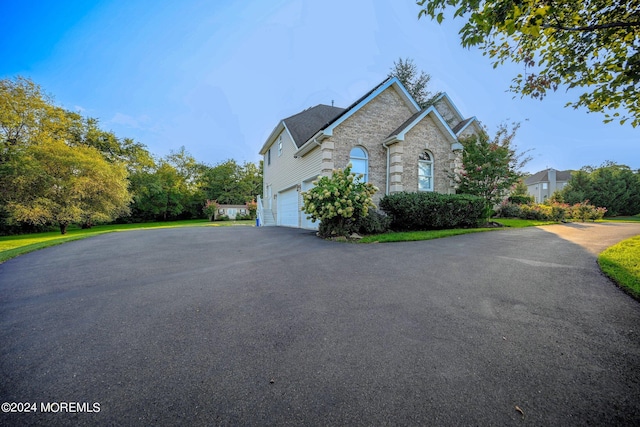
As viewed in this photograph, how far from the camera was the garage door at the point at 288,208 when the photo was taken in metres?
14.3

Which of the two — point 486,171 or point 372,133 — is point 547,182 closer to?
point 486,171

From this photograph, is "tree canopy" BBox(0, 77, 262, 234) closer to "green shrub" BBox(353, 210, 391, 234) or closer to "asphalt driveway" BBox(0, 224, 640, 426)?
"asphalt driveway" BBox(0, 224, 640, 426)

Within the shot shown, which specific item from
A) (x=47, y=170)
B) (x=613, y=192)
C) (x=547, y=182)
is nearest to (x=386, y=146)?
(x=47, y=170)

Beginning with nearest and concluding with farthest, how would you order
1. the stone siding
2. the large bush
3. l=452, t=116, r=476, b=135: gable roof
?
1. the stone siding
2. the large bush
3. l=452, t=116, r=476, b=135: gable roof

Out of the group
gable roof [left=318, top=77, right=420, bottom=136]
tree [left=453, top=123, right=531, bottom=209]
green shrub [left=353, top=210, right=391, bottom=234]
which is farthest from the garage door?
tree [left=453, top=123, right=531, bottom=209]

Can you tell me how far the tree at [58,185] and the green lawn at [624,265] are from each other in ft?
84.8

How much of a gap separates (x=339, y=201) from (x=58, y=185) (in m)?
21.1

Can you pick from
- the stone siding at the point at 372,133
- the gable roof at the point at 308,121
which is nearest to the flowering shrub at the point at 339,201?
the stone siding at the point at 372,133

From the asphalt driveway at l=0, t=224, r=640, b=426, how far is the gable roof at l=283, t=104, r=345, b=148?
10.9 meters

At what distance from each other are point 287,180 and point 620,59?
13329 mm

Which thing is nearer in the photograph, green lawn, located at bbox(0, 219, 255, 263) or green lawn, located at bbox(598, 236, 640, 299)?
green lawn, located at bbox(598, 236, 640, 299)

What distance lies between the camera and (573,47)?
4.37 m

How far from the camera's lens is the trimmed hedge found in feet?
31.5

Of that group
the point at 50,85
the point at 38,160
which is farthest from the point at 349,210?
the point at 50,85
